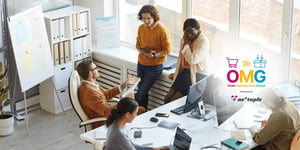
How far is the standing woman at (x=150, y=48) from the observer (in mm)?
6520

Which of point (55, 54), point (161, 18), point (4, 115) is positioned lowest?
point (4, 115)

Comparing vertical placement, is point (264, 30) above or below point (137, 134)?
above

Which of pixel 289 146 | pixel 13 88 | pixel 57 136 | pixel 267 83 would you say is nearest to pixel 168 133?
pixel 289 146

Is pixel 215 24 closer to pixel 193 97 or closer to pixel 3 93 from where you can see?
pixel 193 97

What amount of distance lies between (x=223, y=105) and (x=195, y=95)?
1.16ft

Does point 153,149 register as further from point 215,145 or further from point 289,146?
point 289,146

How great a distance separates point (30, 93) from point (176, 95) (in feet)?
7.07

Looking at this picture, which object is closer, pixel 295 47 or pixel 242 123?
pixel 242 123

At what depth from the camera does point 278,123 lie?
483cm

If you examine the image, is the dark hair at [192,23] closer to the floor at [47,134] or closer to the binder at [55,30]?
the floor at [47,134]

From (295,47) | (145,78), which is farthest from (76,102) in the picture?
(295,47)

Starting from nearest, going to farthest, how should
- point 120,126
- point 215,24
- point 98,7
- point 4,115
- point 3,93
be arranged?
point 120,126 → point 215,24 → point 3,93 → point 4,115 → point 98,7

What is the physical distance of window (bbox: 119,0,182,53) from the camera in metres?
7.16

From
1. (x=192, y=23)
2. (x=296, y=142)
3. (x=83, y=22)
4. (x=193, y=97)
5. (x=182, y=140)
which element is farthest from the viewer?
(x=83, y=22)
